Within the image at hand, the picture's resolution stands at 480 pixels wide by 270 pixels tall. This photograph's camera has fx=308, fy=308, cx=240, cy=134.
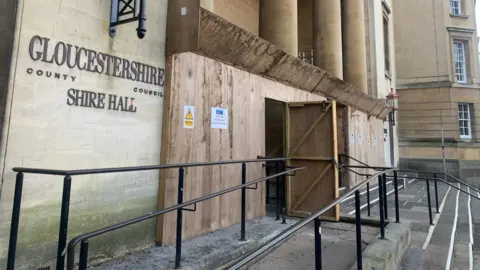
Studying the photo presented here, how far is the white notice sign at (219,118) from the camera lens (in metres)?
4.83

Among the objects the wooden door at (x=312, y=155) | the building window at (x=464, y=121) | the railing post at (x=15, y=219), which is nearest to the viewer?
the railing post at (x=15, y=219)

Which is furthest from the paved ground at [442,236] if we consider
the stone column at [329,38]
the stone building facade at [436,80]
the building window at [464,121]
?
the building window at [464,121]

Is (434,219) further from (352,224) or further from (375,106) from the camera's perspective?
(375,106)

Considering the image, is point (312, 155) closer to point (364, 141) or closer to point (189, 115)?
point (189, 115)

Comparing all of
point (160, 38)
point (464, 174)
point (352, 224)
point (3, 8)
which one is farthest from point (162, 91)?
point (464, 174)

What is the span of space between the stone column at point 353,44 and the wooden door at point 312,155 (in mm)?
8180

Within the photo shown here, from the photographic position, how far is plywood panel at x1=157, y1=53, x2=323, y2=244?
414 centimetres

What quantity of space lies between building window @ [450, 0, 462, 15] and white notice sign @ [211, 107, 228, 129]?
26.6 meters

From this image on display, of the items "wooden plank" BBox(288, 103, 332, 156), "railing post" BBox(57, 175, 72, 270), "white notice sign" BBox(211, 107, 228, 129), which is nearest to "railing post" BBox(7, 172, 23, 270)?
"railing post" BBox(57, 175, 72, 270)

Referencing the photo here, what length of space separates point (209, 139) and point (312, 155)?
2.44m

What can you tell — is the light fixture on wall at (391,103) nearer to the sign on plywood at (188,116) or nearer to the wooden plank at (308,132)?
the wooden plank at (308,132)

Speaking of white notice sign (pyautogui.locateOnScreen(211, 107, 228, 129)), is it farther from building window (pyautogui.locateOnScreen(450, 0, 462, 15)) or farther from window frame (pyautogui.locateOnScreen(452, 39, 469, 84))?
building window (pyautogui.locateOnScreen(450, 0, 462, 15))

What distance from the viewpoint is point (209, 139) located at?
4746mm

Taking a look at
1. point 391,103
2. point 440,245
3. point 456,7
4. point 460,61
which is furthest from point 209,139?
point 456,7
